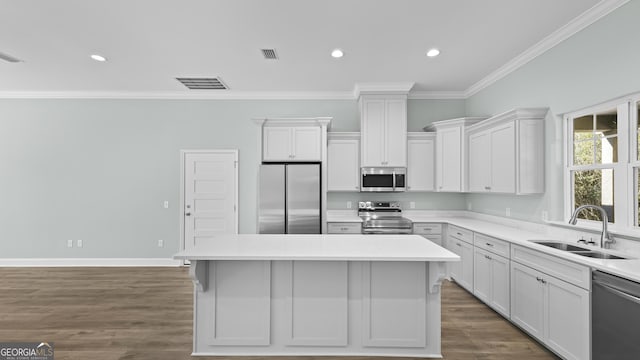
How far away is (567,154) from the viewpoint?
297 centimetres

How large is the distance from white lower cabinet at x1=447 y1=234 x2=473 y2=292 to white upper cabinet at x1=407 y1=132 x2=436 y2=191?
3.09 ft

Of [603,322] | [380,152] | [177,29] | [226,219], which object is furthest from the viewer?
[226,219]

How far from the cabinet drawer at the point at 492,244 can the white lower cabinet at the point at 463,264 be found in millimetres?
176

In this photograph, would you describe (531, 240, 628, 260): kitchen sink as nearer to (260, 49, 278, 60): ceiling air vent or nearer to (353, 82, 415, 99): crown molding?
(353, 82, 415, 99): crown molding

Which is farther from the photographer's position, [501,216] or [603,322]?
[501,216]

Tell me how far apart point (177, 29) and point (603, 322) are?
419 cm

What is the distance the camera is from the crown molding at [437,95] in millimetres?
4852

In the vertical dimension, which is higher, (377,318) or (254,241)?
(254,241)

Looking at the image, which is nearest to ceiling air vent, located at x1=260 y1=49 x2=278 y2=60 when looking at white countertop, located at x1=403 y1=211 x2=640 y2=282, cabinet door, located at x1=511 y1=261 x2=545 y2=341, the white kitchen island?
the white kitchen island

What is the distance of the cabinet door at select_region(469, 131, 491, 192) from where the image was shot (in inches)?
147

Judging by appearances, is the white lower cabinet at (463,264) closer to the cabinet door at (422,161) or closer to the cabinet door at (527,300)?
the cabinet door at (527,300)

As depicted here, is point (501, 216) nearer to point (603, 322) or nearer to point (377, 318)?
point (603, 322)

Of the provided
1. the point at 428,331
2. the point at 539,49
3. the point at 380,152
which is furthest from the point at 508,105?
the point at 428,331

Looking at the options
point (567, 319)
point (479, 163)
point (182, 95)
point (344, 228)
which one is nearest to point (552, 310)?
point (567, 319)
